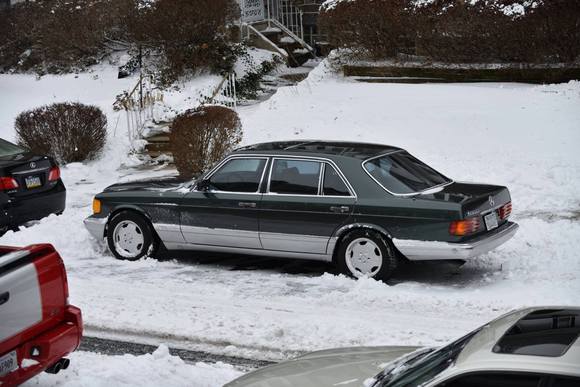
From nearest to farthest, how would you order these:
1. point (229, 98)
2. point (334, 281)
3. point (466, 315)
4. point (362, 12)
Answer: point (466, 315), point (334, 281), point (362, 12), point (229, 98)

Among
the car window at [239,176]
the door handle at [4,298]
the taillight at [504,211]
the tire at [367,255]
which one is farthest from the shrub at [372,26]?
the door handle at [4,298]

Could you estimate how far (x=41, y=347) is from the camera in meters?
5.96

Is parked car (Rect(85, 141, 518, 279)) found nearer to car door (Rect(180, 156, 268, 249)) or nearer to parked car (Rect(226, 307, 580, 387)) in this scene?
car door (Rect(180, 156, 268, 249))

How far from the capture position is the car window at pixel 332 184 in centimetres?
938

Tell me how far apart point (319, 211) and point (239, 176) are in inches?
46.5

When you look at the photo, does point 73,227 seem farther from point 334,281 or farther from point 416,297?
point 416,297

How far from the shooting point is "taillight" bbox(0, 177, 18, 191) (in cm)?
1162

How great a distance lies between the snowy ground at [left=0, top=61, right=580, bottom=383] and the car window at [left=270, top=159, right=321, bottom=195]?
0.97 meters

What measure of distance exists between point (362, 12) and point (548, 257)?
1037 centimetres

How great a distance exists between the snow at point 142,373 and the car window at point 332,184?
9.41 ft

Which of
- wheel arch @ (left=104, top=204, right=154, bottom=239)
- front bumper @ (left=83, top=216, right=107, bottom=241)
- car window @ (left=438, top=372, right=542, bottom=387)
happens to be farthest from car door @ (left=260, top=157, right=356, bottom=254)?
car window @ (left=438, top=372, right=542, bottom=387)

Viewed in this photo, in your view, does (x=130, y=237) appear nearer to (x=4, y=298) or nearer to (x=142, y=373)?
(x=142, y=373)

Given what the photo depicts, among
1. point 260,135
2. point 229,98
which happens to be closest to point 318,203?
point 260,135

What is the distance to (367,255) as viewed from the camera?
364 inches
